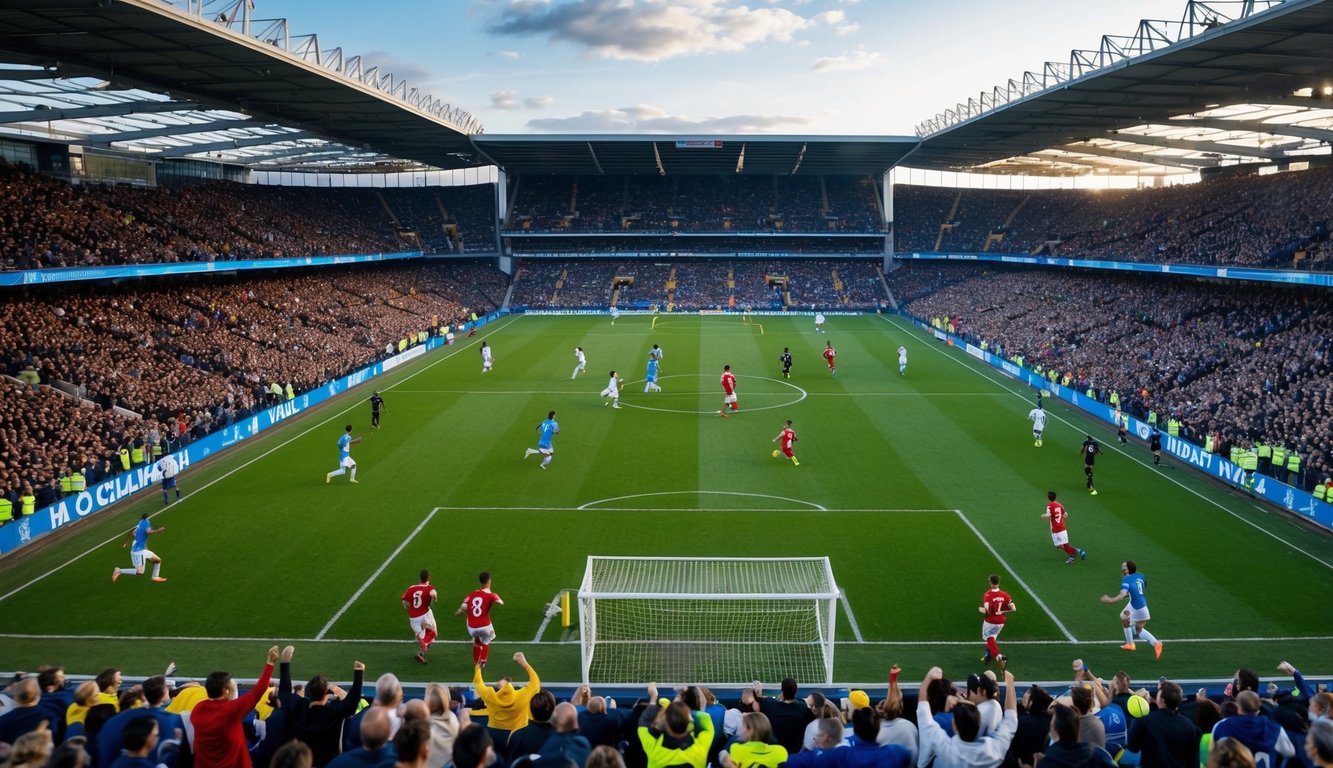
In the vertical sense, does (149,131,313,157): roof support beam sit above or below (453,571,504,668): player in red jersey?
above

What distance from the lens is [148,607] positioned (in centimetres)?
1543

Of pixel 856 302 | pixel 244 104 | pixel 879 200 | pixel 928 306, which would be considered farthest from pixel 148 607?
pixel 879 200

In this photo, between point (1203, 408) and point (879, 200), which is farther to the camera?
point (879, 200)

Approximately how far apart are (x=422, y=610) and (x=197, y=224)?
35327 millimetres

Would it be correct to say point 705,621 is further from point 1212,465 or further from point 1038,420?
point 1212,465

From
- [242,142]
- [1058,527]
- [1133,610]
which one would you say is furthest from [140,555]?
[242,142]

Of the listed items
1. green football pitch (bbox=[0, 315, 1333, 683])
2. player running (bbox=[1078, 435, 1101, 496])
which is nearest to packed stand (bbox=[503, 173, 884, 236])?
green football pitch (bbox=[0, 315, 1333, 683])

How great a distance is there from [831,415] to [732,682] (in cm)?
1944

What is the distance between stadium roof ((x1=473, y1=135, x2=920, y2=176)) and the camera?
6266cm

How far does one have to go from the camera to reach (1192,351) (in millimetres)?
33438

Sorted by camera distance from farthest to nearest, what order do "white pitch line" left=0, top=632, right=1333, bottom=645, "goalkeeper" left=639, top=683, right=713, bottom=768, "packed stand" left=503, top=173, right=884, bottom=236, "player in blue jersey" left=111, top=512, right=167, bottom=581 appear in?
"packed stand" left=503, top=173, right=884, bottom=236
"player in blue jersey" left=111, top=512, right=167, bottom=581
"white pitch line" left=0, top=632, right=1333, bottom=645
"goalkeeper" left=639, top=683, right=713, bottom=768

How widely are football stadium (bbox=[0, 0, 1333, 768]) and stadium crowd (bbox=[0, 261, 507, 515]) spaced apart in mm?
175

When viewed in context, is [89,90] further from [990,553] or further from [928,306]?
[928,306]

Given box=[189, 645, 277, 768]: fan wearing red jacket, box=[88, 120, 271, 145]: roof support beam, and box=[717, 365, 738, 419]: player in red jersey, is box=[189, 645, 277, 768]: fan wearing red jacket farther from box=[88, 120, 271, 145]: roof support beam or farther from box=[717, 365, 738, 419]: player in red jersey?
box=[88, 120, 271, 145]: roof support beam
